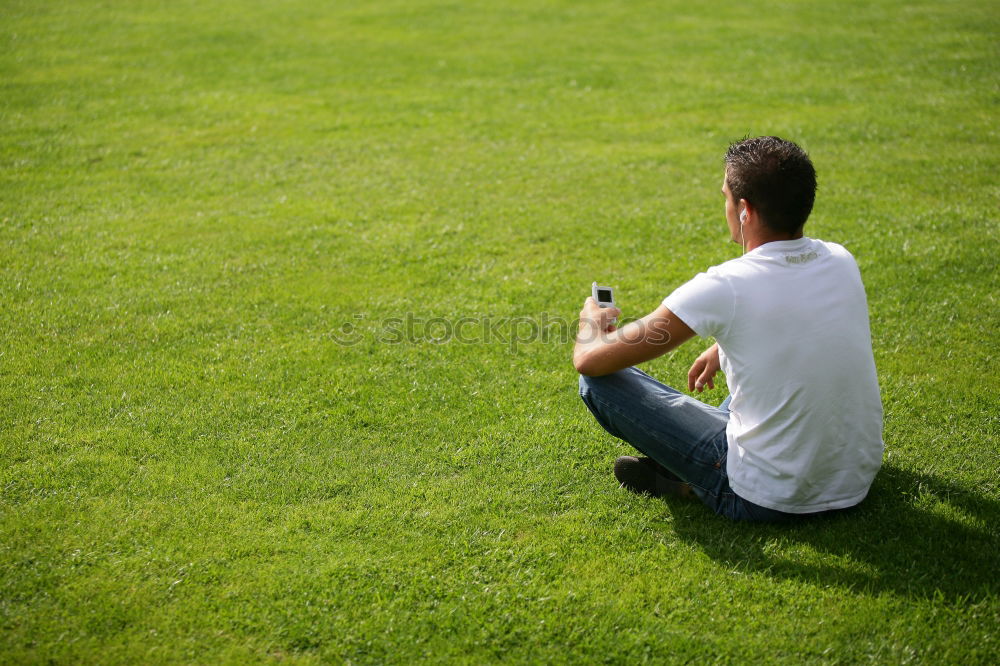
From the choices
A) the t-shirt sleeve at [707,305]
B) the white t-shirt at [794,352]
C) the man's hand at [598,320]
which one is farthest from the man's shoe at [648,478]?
the t-shirt sleeve at [707,305]

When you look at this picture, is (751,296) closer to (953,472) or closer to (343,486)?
(953,472)

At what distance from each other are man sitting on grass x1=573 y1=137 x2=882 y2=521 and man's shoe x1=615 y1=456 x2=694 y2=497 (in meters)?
0.40

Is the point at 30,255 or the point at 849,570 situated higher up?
the point at 30,255

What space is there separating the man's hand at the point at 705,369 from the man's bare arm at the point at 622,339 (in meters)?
0.64

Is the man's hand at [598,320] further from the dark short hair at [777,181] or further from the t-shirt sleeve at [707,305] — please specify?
the dark short hair at [777,181]

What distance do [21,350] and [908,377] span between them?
18.9ft

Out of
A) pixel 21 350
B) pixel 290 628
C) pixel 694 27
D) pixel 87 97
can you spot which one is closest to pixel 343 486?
pixel 290 628

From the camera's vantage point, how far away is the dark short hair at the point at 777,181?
3.33 metres

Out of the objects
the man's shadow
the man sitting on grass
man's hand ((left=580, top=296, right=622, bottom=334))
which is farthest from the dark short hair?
the man's shadow

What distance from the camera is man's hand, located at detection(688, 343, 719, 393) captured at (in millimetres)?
4148

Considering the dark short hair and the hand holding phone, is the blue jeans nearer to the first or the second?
the hand holding phone

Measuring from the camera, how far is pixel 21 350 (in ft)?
18.2

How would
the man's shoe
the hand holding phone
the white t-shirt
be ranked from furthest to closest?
the man's shoe, the hand holding phone, the white t-shirt

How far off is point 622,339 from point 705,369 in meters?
0.84
